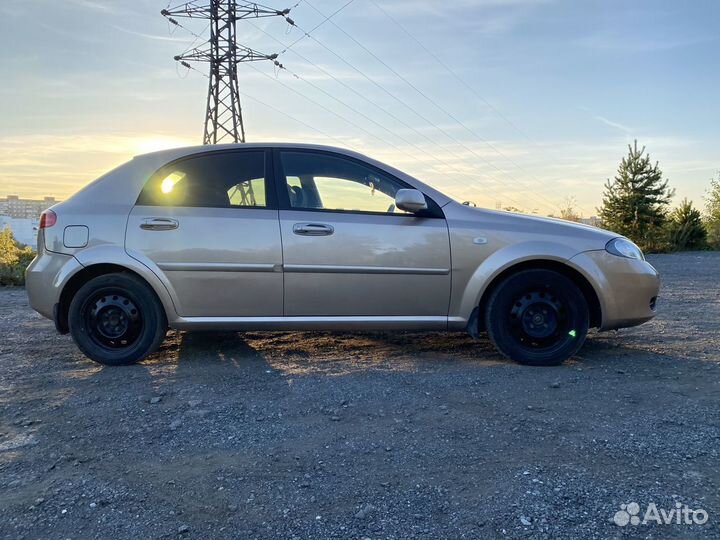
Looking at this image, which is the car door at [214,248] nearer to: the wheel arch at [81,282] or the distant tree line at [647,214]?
the wheel arch at [81,282]

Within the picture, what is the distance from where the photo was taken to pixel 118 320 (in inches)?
163

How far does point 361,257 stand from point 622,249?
2.07 m

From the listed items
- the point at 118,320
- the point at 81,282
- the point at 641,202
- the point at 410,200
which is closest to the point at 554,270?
the point at 410,200

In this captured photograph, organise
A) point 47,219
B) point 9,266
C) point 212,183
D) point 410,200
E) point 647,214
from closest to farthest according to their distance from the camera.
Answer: point 410,200, point 47,219, point 212,183, point 9,266, point 647,214

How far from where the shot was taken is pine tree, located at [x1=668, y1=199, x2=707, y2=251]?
20500 millimetres

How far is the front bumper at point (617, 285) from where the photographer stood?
4.08m

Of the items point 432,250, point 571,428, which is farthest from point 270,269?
point 571,428

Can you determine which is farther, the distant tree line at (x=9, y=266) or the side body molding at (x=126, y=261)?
the distant tree line at (x=9, y=266)

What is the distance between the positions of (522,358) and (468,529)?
7.46ft

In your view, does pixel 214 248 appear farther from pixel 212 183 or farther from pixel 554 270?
pixel 554 270

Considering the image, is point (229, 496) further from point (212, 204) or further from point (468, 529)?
point (212, 204)

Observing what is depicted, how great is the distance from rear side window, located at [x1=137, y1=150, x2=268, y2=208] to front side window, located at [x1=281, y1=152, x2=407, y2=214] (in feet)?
0.82

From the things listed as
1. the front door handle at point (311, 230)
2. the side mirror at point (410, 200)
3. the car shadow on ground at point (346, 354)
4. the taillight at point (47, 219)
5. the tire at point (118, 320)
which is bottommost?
the car shadow on ground at point (346, 354)

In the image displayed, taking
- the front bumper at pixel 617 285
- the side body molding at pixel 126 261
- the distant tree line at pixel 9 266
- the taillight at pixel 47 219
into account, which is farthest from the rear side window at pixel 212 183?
the distant tree line at pixel 9 266
